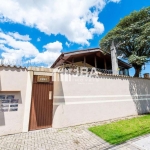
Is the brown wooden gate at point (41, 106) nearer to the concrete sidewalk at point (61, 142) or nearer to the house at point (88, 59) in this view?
the concrete sidewalk at point (61, 142)

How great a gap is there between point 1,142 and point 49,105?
10.4 ft

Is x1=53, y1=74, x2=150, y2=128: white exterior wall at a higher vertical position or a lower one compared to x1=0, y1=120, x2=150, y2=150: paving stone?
higher

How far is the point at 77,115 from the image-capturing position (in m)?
8.44

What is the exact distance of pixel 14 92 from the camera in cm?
686

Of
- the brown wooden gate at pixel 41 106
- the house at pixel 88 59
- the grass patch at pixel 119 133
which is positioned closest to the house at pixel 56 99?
the brown wooden gate at pixel 41 106

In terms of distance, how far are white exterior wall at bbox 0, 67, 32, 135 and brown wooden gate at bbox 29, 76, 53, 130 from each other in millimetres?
366

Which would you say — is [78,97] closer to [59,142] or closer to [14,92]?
[59,142]

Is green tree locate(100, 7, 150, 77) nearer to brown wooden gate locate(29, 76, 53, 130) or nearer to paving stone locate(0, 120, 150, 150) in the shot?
paving stone locate(0, 120, 150, 150)

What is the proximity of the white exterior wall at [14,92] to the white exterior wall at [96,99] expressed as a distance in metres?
1.93

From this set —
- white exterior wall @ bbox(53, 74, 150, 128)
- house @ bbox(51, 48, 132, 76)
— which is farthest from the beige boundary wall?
house @ bbox(51, 48, 132, 76)

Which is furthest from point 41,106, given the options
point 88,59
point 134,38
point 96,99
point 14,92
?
point 134,38

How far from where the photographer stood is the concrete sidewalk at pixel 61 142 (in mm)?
5234

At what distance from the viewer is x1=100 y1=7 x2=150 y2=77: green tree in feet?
42.8

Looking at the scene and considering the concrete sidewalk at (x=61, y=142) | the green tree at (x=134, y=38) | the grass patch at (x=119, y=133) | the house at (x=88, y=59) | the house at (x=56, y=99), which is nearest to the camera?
the concrete sidewalk at (x=61, y=142)
